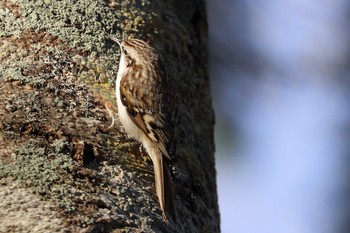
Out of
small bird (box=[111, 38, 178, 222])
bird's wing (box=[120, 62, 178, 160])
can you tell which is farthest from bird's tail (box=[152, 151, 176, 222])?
bird's wing (box=[120, 62, 178, 160])

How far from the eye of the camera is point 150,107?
3828 mm

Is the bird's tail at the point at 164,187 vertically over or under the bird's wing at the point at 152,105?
under

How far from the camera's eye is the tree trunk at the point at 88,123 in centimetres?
241

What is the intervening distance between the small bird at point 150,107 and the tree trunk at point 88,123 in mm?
40

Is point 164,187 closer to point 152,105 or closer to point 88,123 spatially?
point 88,123

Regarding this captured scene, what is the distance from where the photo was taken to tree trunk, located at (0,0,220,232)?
7.91ft

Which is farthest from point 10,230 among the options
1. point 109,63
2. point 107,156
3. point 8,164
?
point 109,63

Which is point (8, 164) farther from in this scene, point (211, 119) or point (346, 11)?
point (346, 11)

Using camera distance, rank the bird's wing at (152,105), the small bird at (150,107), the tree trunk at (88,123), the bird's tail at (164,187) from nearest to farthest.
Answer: the tree trunk at (88,123) → the bird's tail at (164,187) → the small bird at (150,107) → the bird's wing at (152,105)

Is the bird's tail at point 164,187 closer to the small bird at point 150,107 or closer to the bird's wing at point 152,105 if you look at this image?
the small bird at point 150,107

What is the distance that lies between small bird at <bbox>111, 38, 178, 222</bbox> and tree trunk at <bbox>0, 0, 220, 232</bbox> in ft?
0.13

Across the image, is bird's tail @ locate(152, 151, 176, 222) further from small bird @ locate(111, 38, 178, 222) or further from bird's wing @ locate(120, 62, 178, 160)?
bird's wing @ locate(120, 62, 178, 160)

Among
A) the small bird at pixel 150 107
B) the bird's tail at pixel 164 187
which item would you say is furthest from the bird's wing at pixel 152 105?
the bird's tail at pixel 164 187

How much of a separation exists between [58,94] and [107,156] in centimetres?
28
